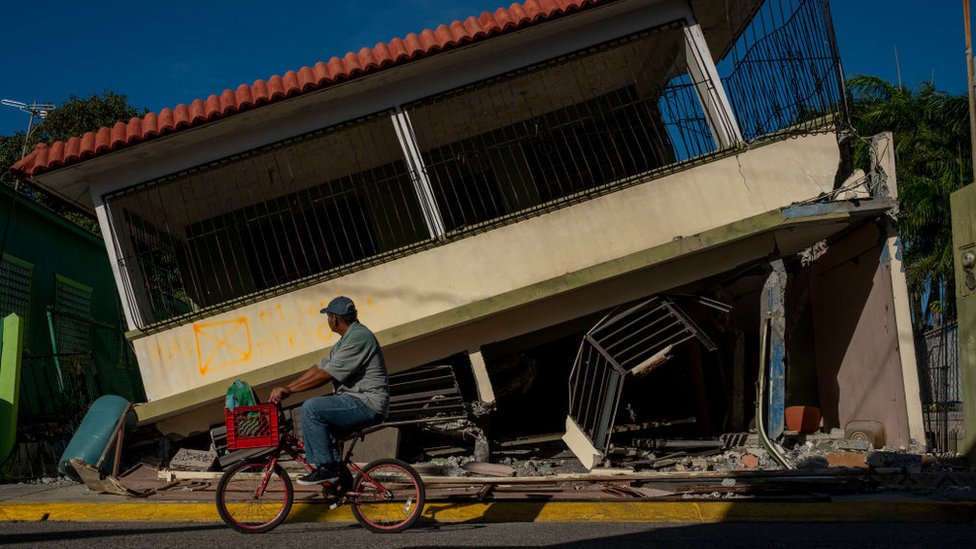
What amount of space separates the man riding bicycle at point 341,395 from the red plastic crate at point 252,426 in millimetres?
154

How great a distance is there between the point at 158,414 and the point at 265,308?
169cm

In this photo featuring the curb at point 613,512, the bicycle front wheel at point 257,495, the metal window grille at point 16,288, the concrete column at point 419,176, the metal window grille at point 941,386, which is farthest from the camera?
the metal window grille at point 16,288

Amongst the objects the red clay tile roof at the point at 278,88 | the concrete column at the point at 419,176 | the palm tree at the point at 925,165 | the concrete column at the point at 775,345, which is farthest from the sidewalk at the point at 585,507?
the palm tree at the point at 925,165

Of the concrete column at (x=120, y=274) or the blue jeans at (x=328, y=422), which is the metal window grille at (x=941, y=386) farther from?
the concrete column at (x=120, y=274)

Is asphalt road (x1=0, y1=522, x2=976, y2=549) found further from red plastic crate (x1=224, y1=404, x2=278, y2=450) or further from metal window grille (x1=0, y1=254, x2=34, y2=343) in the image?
metal window grille (x1=0, y1=254, x2=34, y2=343)

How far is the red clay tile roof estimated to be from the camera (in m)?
10.6

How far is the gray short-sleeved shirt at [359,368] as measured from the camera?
265 inches

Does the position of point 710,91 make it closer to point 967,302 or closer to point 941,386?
point 967,302

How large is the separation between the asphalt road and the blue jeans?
56cm

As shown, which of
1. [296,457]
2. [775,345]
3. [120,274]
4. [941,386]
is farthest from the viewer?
[941,386]

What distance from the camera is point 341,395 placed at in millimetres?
6777

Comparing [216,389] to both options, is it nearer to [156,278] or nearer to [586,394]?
[156,278]

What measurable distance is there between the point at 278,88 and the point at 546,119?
13.2 feet

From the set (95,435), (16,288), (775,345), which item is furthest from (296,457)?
(16,288)
